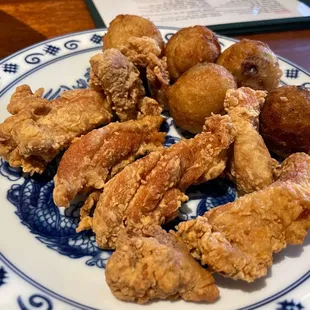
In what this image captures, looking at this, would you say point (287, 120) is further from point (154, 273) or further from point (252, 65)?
point (154, 273)

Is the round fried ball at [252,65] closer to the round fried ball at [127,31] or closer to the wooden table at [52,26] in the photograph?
the round fried ball at [127,31]

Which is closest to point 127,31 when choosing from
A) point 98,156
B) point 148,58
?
point 148,58

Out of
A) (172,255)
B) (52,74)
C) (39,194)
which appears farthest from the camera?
(52,74)

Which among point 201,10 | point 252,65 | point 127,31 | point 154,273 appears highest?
point 127,31

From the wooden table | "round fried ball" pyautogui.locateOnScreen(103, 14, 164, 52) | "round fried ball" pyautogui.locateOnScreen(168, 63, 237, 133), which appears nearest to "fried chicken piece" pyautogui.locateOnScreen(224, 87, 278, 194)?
"round fried ball" pyautogui.locateOnScreen(168, 63, 237, 133)

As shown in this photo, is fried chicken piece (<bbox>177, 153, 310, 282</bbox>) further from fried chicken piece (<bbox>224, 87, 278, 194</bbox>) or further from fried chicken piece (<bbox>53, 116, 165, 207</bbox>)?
fried chicken piece (<bbox>53, 116, 165, 207</bbox>)

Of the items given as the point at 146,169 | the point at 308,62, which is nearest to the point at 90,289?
the point at 146,169

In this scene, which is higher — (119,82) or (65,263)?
(119,82)

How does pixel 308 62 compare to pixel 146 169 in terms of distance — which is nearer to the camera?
pixel 146 169

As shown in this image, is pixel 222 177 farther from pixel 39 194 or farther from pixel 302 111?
pixel 39 194
